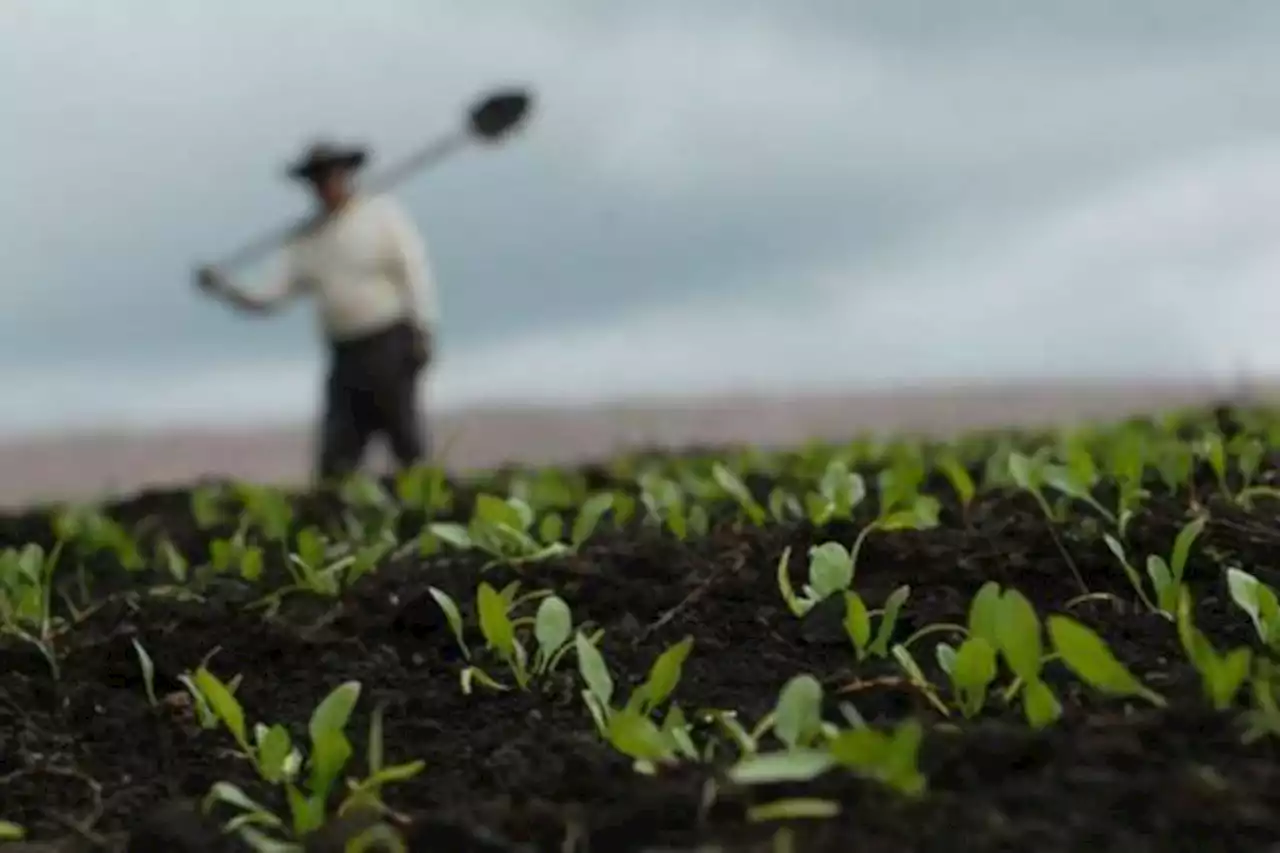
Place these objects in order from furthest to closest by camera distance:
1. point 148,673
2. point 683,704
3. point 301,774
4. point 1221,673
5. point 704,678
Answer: point 148,673 → point 704,678 → point 683,704 → point 301,774 → point 1221,673

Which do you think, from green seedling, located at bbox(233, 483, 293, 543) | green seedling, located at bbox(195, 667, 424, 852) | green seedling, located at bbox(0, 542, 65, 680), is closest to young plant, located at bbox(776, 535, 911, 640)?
green seedling, located at bbox(195, 667, 424, 852)

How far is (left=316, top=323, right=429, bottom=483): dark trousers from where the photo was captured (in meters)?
8.18

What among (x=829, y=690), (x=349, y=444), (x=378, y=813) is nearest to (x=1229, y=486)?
(x=829, y=690)

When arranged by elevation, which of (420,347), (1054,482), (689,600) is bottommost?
(689,600)

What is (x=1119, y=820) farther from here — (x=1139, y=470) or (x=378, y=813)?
(x=1139, y=470)

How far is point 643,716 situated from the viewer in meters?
1.84

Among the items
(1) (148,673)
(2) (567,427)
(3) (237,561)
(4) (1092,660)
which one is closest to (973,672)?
(4) (1092,660)

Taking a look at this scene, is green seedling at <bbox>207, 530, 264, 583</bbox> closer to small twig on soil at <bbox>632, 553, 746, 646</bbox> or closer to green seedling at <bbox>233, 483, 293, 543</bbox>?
green seedling at <bbox>233, 483, 293, 543</bbox>

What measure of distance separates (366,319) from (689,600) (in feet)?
19.2

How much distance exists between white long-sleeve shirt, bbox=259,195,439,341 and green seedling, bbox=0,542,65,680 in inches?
182

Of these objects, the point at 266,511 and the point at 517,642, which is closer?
the point at 517,642

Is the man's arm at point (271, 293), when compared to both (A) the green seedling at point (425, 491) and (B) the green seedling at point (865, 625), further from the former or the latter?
(B) the green seedling at point (865, 625)

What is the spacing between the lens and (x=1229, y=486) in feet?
10.6

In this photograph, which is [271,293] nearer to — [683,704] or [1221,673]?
[683,704]
